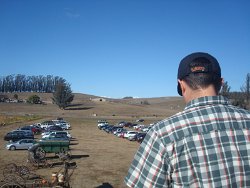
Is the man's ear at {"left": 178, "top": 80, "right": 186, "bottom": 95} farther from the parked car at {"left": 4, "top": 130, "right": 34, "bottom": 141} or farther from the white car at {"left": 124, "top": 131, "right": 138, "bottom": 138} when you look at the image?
the white car at {"left": 124, "top": 131, "right": 138, "bottom": 138}

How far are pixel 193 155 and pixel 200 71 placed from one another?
55 cm

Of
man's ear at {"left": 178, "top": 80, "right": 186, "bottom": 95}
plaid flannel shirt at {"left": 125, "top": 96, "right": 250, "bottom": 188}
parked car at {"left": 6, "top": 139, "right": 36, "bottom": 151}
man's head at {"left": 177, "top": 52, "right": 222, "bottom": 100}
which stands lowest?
parked car at {"left": 6, "top": 139, "right": 36, "bottom": 151}

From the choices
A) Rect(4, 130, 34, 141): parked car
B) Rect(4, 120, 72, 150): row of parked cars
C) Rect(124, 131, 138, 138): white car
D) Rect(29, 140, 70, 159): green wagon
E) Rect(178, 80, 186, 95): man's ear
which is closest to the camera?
Rect(178, 80, 186, 95): man's ear

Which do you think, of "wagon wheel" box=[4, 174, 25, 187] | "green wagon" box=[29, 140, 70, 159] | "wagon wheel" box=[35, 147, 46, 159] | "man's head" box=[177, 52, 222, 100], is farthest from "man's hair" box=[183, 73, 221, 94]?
"green wagon" box=[29, 140, 70, 159]

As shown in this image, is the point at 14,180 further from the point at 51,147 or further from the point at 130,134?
the point at 130,134

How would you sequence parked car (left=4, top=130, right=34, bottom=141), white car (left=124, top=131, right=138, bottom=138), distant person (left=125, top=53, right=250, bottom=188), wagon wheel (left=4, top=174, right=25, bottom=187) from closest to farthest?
distant person (left=125, top=53, right=250, bottom=188)
wagon wheel (left=4, top=174, right=25, bottom=187)
parked car (left=4, top=130, right=34, bottom=141)
white car (left=124, top=131, right=138, bottom=138)

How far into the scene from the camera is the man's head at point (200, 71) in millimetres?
2275

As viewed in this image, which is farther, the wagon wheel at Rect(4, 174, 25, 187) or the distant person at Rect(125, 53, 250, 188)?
the wagon wheel at Rect(4, 174, 25, 187)

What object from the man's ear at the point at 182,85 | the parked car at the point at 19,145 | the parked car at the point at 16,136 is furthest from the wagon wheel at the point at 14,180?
the parked car at the point at 16,136

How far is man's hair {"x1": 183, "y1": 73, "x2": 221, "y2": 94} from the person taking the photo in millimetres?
2275

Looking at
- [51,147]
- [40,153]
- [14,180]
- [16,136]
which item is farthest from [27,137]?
[14,180]

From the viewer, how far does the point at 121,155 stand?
32.7 meters

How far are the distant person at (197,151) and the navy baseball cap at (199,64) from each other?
0.68 ft

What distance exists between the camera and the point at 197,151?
202 centimetres
